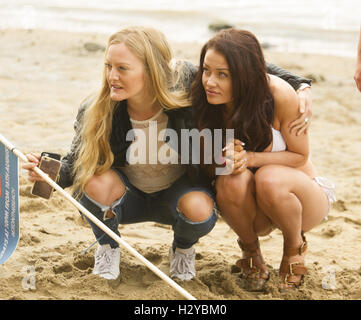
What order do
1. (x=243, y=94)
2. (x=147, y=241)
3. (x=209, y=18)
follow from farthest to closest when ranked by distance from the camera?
(x=209, y=18)
(x=147, y=241)
(x=243, y=94)

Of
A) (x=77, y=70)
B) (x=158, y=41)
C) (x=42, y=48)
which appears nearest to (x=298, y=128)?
(x=158, y=41)

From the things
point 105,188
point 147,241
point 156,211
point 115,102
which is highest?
point 115,102

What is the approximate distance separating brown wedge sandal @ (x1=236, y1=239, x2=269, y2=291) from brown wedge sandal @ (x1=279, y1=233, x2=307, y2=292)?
0.30 feet

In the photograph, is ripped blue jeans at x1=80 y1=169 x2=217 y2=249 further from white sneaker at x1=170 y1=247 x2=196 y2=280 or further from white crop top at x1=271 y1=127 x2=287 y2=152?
white crop top at x1=271 y1=127 x2=287 y2=152

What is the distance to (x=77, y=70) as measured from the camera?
703 centimetres

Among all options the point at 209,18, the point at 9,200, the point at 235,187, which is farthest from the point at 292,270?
the point at 209,18

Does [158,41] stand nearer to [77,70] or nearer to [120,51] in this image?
[120,51]

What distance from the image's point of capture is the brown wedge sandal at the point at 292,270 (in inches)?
104

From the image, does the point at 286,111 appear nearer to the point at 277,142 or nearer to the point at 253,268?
the point at 277,142

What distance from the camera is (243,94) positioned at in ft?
8.11

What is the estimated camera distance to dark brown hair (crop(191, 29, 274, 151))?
7.96 ft

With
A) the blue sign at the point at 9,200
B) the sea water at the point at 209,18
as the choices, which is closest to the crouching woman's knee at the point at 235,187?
the blue sign at the point at 9,200

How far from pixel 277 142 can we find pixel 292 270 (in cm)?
58

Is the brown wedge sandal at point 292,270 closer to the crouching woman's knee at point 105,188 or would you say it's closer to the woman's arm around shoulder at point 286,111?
the woman's arm around shoulder at point 286,111
